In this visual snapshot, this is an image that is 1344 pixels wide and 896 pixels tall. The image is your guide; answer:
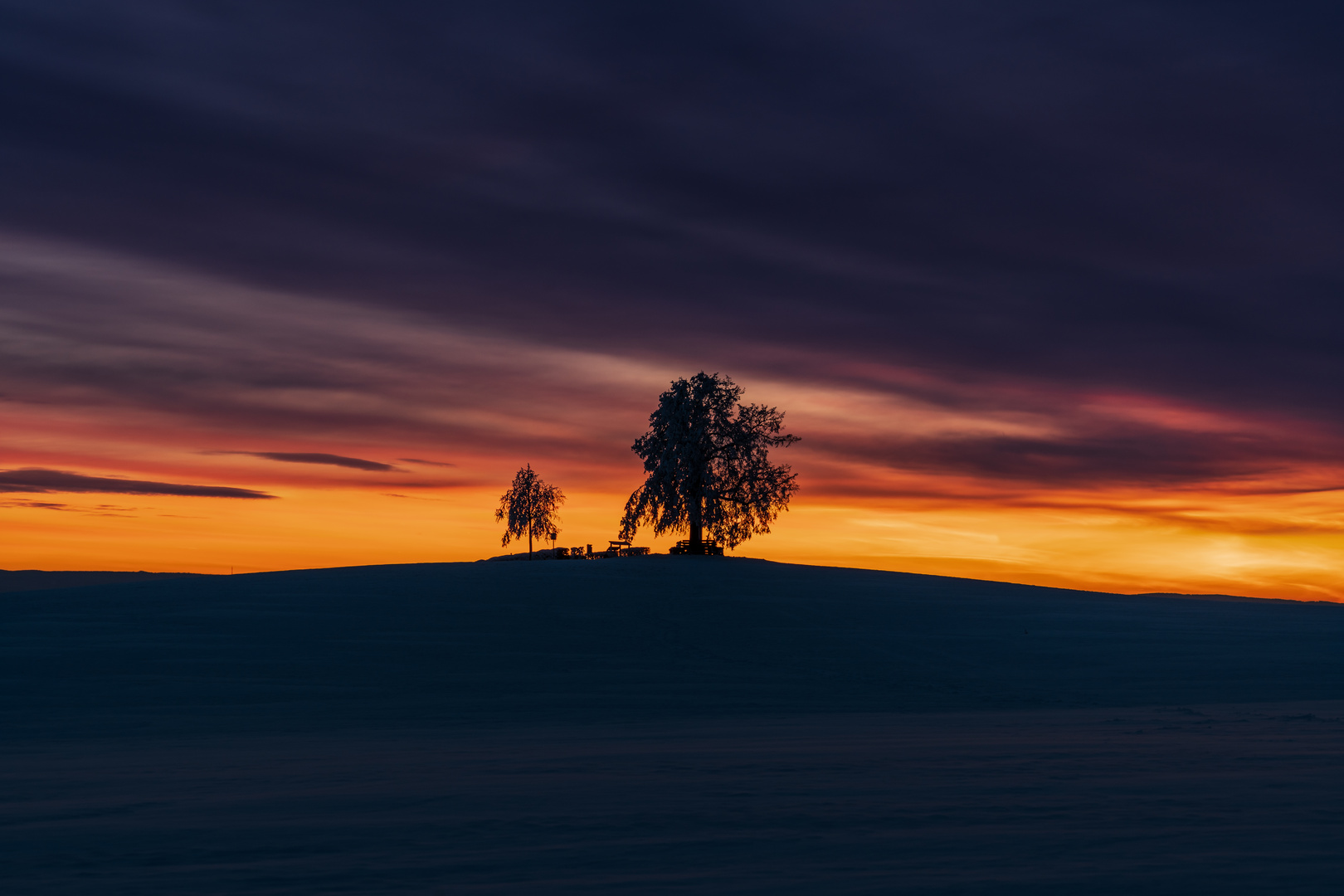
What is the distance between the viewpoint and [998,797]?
31.4ft

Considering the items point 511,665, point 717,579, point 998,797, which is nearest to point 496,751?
point 998,797

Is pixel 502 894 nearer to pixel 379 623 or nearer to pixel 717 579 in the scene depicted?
pixel 379 623

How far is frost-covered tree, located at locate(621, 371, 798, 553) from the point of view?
56.3m

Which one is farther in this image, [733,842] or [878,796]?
[878,796]

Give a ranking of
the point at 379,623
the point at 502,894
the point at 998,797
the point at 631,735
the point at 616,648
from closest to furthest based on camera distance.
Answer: the point at 502,894 < the point at 998,797 < the point at 631,735 < the point at 616,648 < the point at 379,623

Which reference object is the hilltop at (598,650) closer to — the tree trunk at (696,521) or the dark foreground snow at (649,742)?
the dark foreground snow at (649,742)

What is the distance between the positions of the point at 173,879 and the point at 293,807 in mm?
2745

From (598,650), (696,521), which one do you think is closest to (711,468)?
(696,521)

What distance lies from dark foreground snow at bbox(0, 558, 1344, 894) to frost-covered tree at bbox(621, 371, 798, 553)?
19.7 metres

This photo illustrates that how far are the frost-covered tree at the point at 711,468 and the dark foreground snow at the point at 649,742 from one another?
19670 mm

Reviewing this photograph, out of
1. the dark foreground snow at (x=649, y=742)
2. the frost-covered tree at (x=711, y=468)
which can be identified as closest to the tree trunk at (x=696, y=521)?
the frost-covered tree at (x=711, y=468)

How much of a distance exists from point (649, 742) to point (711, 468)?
42.3 m

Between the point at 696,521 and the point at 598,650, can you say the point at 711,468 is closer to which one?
the point at 696,521

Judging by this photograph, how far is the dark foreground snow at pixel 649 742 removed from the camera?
725 centimetres
